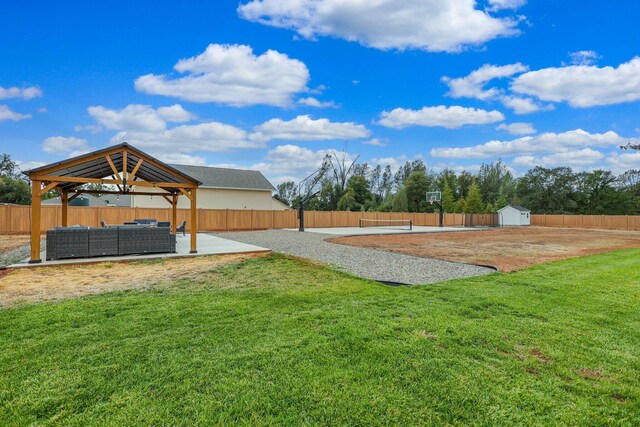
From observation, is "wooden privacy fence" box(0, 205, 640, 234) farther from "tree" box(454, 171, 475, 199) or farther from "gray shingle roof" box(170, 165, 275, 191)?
"tree" box(454, 171, 475, 199)

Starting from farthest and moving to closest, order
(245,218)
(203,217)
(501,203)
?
(501,203) → (245,218) → (203,217)

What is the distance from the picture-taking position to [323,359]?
2.79 m

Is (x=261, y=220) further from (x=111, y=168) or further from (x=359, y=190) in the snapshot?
(x=359, y=190)

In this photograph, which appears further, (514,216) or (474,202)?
(474,202)

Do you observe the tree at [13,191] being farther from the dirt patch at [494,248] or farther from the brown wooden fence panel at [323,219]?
the dirt patch at [494,248]

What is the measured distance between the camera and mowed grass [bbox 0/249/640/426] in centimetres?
210

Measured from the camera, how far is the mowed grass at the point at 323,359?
6.88ft

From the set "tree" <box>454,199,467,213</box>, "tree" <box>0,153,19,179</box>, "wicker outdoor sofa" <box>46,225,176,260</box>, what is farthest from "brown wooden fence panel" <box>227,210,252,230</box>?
"tree" <box>0,153,19,179</box>

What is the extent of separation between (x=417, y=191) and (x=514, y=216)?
11.7 meters

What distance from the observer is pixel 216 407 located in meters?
2.12

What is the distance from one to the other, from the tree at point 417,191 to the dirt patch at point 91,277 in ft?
131

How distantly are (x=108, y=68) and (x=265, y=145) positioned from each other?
76.5ft

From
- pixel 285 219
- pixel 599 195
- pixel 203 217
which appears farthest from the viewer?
pixel 599 195

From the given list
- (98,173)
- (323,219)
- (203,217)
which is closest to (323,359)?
(98,173)
